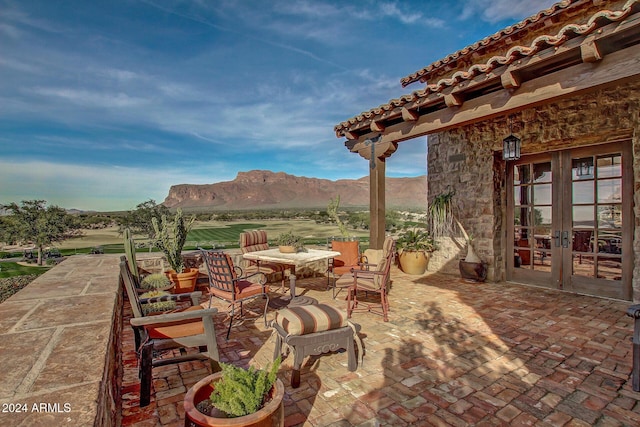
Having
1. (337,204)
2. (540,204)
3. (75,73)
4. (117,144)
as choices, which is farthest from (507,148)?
(117,144)

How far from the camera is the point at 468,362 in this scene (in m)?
2.63

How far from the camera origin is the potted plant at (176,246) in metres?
4.72

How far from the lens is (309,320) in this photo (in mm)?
2369

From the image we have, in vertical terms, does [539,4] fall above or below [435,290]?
above

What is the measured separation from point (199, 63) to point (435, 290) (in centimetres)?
889

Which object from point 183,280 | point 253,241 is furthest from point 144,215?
point 253,241

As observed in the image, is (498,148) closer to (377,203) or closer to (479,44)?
(479,44)

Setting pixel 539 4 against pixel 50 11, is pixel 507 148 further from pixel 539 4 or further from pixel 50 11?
pixel 50 11

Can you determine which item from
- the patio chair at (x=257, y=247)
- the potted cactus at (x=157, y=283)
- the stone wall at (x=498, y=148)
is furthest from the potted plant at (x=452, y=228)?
the potted cactus at (x=157, y=283)

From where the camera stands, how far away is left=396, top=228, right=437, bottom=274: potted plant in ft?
20.9

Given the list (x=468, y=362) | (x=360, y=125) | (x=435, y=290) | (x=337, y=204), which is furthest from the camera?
(x=337, y=204)

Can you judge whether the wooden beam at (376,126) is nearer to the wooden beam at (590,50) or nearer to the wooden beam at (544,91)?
the wooden beam at (544,91)

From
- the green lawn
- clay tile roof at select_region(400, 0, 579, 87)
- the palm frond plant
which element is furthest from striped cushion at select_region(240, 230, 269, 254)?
the green lawn

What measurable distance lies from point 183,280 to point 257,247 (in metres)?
1.27
